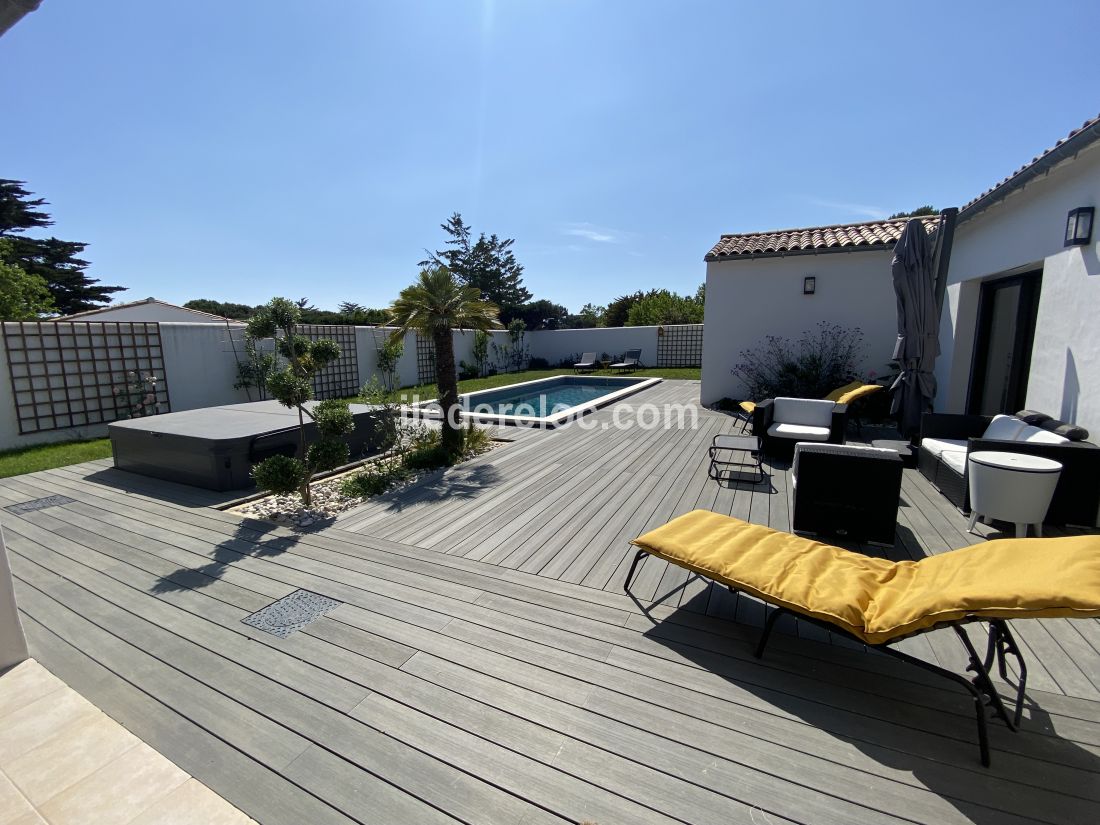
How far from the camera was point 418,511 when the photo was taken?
418 centimetres

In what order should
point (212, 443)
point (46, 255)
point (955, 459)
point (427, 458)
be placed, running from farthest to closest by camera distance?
point (46, 255), point (427, 458), point (212, 443), point (955, 459)

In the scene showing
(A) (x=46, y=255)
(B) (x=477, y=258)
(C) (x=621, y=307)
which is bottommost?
(C) (x=621, y=307)

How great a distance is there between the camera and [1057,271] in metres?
4.06

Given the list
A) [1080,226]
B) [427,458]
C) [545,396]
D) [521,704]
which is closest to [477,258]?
[545,396]

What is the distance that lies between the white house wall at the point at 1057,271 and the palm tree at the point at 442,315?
20.1 feet

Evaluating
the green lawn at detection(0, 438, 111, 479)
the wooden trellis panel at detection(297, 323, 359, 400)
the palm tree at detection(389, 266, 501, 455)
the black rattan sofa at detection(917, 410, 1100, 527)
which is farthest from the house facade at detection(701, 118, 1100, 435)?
the green lawn at detection(0, 438, 111, 479)

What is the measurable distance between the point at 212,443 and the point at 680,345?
16556 millimetres

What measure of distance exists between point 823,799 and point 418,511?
3473 millimetres

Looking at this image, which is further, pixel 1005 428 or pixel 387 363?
pixel 387 363

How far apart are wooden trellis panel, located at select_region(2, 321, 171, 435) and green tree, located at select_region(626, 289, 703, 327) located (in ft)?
57.5

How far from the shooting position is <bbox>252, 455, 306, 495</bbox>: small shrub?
13.1 ft

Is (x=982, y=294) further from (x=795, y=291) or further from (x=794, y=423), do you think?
(x=794, y=423)

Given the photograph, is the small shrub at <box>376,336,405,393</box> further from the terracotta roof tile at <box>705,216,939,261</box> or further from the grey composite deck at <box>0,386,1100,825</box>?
the terracotta roof tile at <box>705,216,939,261</box>

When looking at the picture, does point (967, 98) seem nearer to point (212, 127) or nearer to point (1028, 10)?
point (1028, 10)
